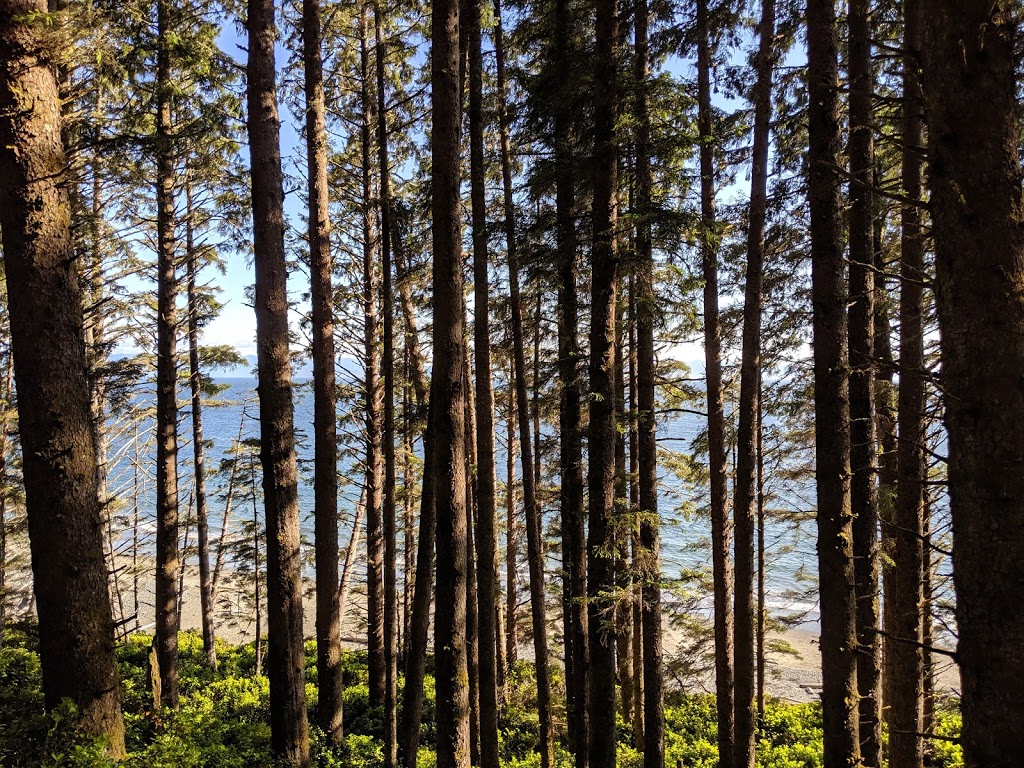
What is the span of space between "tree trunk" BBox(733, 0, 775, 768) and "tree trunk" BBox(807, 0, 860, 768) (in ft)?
5.78

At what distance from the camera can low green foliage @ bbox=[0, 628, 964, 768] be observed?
3.78 m

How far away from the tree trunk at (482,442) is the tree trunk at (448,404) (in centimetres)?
137

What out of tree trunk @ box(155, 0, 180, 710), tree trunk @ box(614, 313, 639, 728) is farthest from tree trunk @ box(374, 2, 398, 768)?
tree trunk @ box(155, 0, 180, 710)

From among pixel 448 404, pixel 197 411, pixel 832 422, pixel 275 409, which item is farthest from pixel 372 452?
pixel 832 422

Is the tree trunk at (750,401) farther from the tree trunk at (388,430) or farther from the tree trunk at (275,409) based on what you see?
the tree trunk at (275,409)

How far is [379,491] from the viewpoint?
11789mm

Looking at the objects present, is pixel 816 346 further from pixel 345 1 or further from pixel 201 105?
pixel 201 105

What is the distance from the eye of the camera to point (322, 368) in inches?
313

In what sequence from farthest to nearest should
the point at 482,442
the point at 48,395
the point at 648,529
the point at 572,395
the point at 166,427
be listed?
the point at 166,427
the point at 572,395
the point at 648,529
the point at 482,442
the point at 48,395

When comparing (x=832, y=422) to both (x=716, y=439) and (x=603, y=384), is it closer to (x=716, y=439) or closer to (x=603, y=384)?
(x=603, y=384)

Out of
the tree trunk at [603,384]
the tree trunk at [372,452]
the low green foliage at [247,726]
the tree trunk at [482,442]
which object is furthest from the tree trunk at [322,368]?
the tree trunk at [603,384]

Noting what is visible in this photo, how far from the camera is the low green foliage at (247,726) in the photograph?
3783 mm

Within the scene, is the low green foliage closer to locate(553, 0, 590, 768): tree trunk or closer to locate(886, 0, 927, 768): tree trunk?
locate(886, 0, 927, 768): tree trunk

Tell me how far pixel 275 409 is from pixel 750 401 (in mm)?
5845
